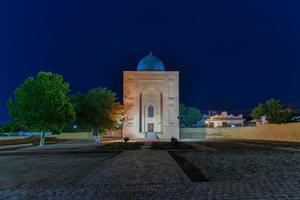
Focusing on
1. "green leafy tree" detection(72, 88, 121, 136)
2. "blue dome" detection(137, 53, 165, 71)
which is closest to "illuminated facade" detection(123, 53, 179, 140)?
"blue dome" detection(137, 53, 165, 71)

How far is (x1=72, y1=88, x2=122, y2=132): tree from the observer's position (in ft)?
139

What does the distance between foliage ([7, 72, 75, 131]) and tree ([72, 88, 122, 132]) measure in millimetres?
9999

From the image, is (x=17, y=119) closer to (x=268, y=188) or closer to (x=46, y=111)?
(x=46, y=111)

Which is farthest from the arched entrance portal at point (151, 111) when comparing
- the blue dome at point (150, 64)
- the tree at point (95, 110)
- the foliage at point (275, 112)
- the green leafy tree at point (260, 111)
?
the green leafy tree at point (260, 111)

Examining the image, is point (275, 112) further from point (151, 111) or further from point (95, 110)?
point (95, 110)

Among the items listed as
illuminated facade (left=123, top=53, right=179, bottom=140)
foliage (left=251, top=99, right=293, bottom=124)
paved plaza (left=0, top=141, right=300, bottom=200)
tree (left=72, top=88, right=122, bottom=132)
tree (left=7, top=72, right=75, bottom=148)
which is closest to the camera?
paved plaza (left=0, top=141, right=300, bottom=200)

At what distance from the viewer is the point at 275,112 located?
55.4m

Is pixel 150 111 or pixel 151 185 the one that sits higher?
pixel 150 111

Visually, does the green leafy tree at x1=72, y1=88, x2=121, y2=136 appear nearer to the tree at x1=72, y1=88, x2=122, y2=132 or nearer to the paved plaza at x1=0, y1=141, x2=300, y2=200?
the tree at x1=72, y1=88, x2=122, y2=132

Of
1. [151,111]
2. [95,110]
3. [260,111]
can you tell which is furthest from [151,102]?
[260,111]

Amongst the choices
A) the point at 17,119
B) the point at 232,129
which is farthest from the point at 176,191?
the point at 232,129

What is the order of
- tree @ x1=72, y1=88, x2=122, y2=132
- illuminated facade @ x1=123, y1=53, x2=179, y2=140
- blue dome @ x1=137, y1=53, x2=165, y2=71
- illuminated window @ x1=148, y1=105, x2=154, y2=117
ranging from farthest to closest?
blue dome @ x1=137, y1=53, x2=165, y2=71, illuminated window @ x1=148, y1=105, x2=154, y2=117, illuminated facade @ x1=123, y1=53, x2=179, y2=140, tree @ x1=72, y1=88, x2=122, y2=132

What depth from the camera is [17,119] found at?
32094 millimetres

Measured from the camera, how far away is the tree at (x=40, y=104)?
31094 mm
